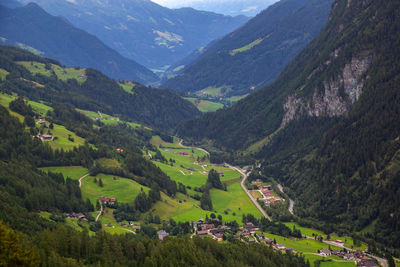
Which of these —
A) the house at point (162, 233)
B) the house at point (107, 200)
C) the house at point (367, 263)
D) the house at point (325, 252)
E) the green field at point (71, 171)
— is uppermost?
the house at point (367, 263)

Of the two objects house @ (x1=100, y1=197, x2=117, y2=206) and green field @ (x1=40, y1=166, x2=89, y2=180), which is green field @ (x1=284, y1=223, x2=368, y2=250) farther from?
green field @ (x1=40, y1=166, x2=89, y2=180)

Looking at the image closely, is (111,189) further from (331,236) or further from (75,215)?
(331,236)

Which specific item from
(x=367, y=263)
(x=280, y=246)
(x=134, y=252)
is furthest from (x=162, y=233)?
(x=367, y=263)

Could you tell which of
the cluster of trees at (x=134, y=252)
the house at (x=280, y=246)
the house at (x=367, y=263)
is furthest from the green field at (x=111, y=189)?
the house at (x=367, y=263)

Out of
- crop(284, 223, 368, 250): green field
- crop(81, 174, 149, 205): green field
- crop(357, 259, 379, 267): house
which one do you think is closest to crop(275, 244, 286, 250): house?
crop(284, 223, 368, 250): green field

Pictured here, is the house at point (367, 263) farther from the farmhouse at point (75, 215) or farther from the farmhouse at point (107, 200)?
the farmhouse at point (107, 200)

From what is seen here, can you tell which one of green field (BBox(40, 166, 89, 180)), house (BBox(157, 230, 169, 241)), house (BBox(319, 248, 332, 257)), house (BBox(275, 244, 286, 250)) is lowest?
green field (BBox(40, 166, 89, 180))

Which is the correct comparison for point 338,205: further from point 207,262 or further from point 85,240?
point 85,240
